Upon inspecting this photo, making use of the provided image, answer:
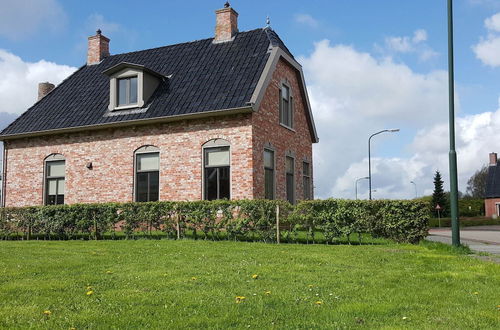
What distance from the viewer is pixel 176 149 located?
18.8 meters

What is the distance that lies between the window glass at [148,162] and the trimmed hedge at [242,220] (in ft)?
8.58

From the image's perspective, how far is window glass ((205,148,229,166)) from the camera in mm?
18078

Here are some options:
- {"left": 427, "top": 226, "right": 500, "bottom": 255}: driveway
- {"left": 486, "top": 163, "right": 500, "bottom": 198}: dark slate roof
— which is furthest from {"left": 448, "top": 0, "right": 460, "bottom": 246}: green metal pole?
{"left": 486, "top": 163, "right": 500, "bottom": 198}: dark slate roof

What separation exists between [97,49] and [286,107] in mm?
11153

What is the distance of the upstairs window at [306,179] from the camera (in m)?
23.3

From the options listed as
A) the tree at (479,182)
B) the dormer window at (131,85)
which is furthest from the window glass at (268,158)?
the tree at (479,182)

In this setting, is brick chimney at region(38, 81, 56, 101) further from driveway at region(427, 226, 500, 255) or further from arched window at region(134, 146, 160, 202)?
driveway at region(427, 226, 500, 255)

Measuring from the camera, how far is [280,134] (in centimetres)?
2048

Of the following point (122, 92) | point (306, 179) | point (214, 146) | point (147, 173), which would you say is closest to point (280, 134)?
point (214, 146)

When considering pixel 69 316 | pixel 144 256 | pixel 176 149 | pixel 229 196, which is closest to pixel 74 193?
pixel 176 149

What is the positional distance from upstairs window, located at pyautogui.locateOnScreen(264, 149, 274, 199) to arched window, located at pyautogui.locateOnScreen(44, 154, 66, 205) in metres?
9.23

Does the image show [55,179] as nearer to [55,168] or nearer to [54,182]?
[54,182]

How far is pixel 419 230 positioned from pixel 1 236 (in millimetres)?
15238

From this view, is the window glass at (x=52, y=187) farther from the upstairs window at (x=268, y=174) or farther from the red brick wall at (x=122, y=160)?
the upstairs window at (x=268, y=174)
